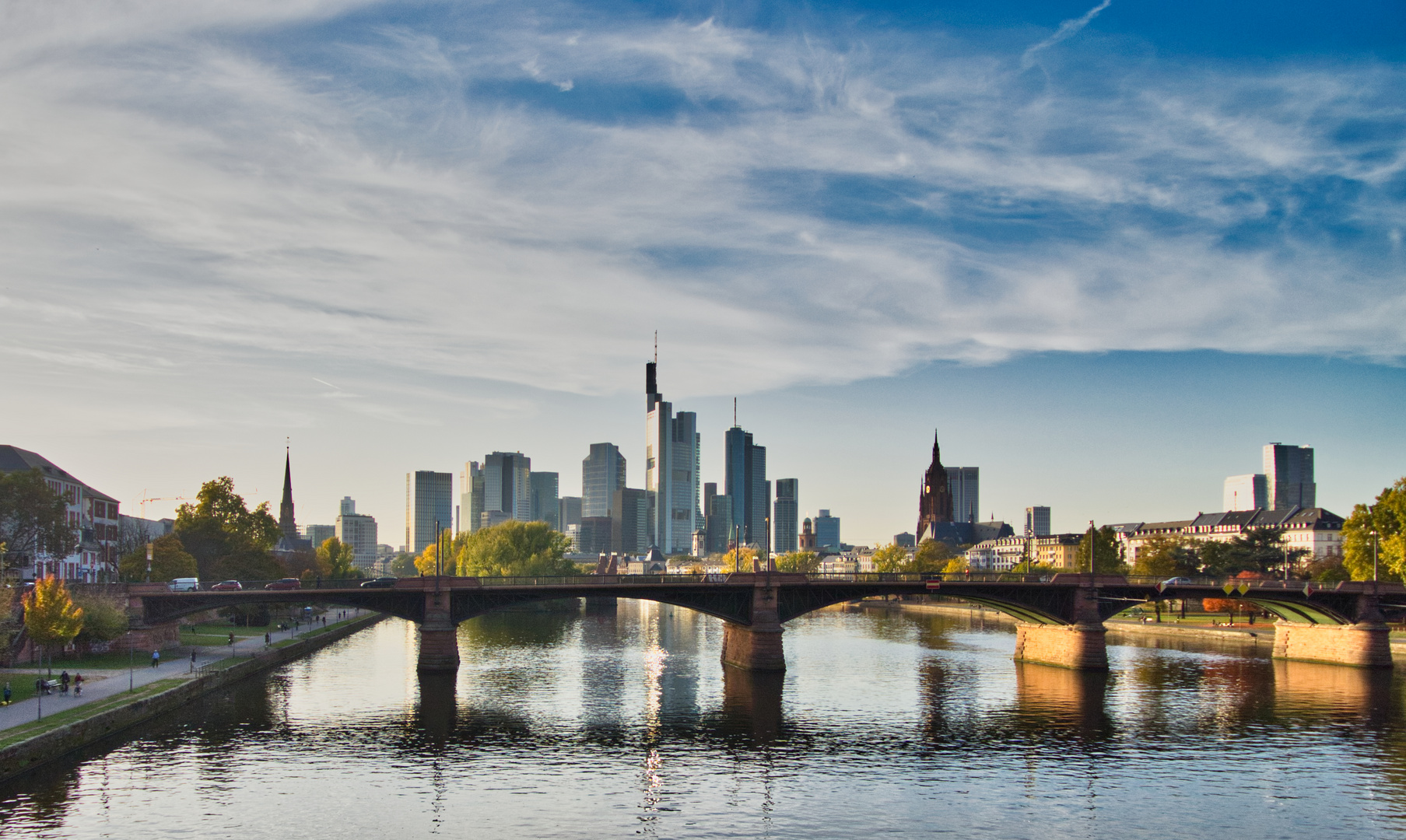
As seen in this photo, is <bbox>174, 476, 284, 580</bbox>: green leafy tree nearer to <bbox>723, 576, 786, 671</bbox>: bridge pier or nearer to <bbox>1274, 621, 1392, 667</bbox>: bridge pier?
<bbox>723, 576, 786, 671</bbox>: bridge pier

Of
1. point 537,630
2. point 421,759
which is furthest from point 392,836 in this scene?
point 537,630

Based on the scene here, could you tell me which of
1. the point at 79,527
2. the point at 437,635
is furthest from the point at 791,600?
the point at 79,527

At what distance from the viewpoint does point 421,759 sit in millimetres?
61344

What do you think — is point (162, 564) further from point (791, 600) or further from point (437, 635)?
point (791, 600)

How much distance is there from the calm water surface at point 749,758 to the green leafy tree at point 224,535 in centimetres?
4344

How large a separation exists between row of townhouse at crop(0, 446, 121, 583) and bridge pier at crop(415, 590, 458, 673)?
41906mm

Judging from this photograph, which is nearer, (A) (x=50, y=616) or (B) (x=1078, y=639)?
(A) (x=50, y=616)

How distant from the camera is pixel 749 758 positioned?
62.7 meters

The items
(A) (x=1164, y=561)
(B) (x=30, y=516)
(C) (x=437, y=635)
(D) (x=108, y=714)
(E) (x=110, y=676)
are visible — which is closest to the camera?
(D) (x=108, y=714)

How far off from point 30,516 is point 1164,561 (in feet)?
522

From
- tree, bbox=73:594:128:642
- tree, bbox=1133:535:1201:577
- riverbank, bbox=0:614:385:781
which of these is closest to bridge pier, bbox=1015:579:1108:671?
tree, bbox=1133:535:1201:577

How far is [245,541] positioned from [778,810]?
11918 centimetres

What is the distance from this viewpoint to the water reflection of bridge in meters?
99.8

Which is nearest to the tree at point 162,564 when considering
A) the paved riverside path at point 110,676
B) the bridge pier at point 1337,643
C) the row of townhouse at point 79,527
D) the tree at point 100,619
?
the row of townhouse at point 79,527
